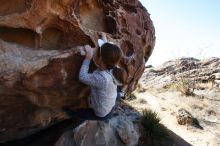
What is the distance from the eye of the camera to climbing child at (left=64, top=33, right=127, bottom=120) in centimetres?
525

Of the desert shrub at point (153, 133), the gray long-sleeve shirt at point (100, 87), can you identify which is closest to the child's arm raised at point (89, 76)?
the gray long-sleeve shirt at point (100, 87)

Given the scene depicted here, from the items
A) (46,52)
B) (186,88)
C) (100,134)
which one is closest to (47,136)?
(100,134)

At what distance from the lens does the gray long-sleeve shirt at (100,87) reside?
543 cm

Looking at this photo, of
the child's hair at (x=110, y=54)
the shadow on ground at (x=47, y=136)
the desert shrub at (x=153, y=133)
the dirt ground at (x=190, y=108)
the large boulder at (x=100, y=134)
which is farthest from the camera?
the dirt ground at (x=190, y=108)

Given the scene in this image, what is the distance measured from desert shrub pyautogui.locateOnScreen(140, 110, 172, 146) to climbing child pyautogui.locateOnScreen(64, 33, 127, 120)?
3.02 m

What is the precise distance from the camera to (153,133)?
8953 mm

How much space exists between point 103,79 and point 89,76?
23cm

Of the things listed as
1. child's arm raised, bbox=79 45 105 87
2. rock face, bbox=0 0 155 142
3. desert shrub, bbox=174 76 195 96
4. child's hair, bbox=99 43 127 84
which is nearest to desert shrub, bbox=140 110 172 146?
rock face, bbox=0 0 155 142

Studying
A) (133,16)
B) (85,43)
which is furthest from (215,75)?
(85,43)

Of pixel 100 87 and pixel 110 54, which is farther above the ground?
pixel 110 54

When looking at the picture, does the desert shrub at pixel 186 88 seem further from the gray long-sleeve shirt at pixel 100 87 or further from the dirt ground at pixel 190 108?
the gray long-sleeve shirt at pixel 100 87

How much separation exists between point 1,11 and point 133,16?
268cm

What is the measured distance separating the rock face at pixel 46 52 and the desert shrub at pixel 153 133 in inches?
90.9

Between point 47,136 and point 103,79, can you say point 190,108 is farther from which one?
point 103,79
